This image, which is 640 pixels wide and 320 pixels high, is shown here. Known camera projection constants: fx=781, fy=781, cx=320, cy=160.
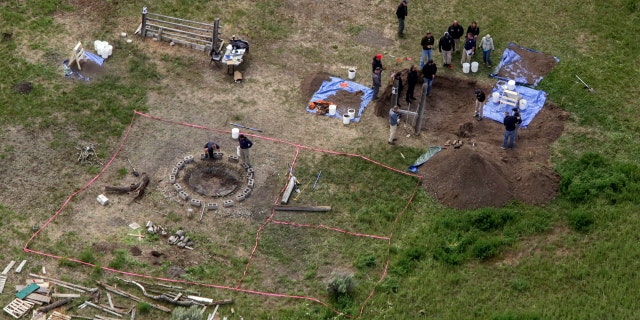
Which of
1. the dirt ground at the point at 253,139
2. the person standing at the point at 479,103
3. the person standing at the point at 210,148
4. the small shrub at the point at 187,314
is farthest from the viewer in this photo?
the person standing at the point at 479,103

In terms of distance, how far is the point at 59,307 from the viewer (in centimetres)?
2208

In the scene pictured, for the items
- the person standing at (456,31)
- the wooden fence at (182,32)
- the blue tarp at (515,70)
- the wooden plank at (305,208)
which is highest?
the person standing at (456,31)

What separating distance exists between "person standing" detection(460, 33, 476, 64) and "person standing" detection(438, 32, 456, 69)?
56cm

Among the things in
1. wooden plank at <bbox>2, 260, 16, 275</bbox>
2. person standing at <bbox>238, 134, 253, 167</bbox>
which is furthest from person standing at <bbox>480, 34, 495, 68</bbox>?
wooden plank at <bbox>2, 260, 16, 275</bbox>

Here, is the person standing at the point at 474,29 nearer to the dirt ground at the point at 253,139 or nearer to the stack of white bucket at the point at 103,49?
the dirt ground at the point at 253,139

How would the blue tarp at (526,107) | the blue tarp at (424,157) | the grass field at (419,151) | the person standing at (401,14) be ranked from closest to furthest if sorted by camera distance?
1. the grass field at (419,151)
2. the blue tarp at (424,157)
3. the blue tarp at (526,107)
4. the person standing at (401,14)

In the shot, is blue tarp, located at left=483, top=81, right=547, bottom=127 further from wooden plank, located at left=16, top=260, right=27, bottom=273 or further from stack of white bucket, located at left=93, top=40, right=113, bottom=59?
wooden plank, located at left=16, top=260, right=27, bottom=273

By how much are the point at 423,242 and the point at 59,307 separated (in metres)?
10.9

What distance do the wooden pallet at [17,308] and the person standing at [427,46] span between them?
17699 mm

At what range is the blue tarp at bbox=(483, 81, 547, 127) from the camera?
29.5 metres

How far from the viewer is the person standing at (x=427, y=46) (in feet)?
102

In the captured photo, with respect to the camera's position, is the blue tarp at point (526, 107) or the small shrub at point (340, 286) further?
the blue tarp at point (526, 107)

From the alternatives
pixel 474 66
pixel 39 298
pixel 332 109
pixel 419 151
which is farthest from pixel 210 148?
pixel 474 66

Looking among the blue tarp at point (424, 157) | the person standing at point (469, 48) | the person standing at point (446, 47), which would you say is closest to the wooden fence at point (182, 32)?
the person standing at point (446, 47)
